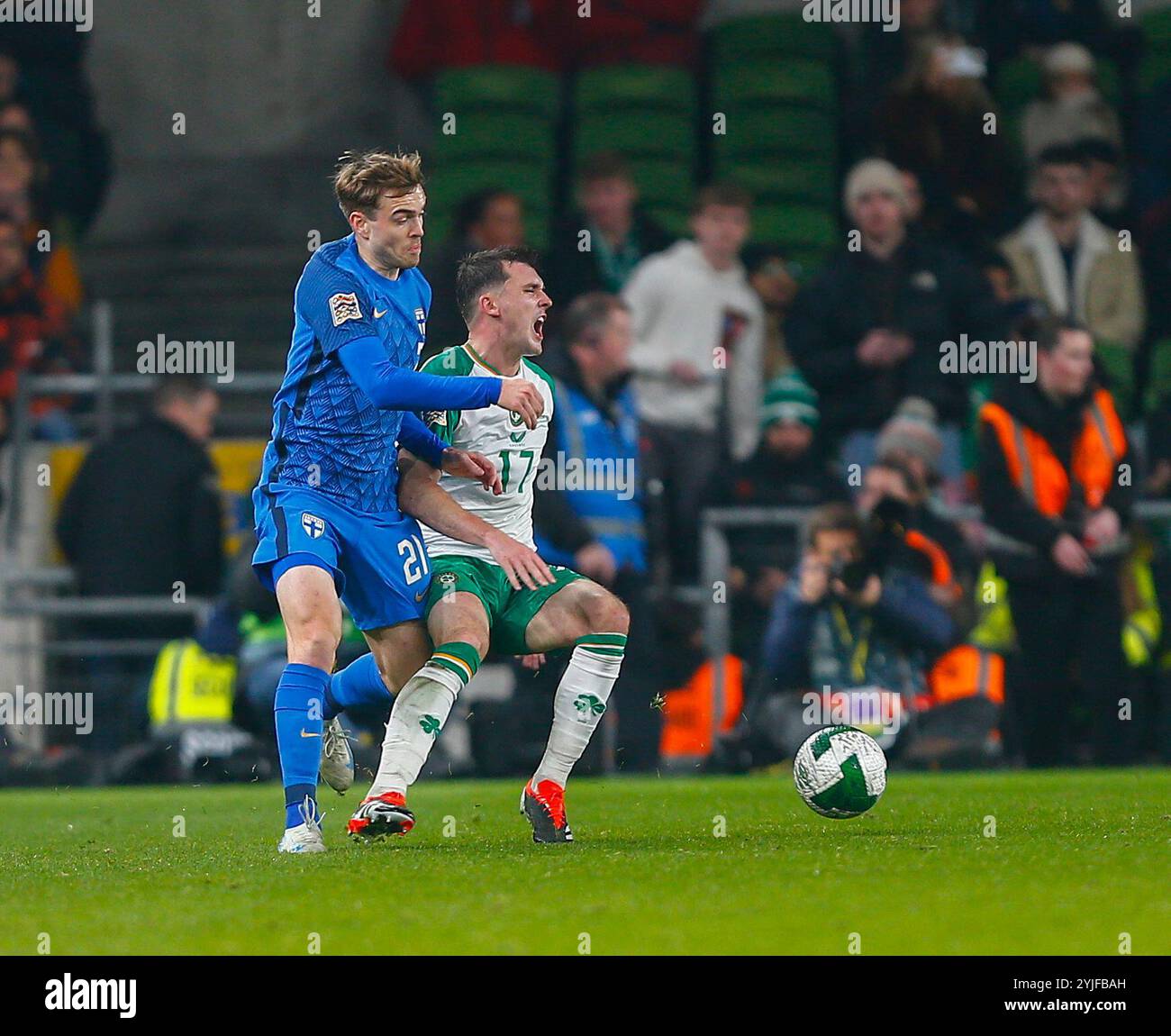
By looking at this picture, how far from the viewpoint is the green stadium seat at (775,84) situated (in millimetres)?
13109

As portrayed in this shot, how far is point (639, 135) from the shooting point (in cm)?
1299

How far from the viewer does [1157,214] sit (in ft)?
41.0

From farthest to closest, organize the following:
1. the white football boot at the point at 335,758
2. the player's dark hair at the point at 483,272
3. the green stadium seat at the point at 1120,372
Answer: the green stadium seat at the point at 1120,372
the white football boot at the point at 335,758
the player's dark hair at the point at 483,272

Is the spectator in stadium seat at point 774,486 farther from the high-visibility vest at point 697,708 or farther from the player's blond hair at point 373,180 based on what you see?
the player's blond hair at point 373,180

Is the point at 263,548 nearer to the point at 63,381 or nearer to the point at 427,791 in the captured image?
the point at 427,791

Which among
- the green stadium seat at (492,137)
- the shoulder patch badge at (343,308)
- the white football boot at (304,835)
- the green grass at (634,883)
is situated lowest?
the green grass at (634,883)

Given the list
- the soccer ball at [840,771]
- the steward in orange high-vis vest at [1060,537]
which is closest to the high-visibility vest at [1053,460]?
the steward in orange high-vis vest at [1060,537]

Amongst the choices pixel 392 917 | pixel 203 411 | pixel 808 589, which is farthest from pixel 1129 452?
pixel 392 917

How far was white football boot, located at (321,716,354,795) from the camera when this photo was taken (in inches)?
278

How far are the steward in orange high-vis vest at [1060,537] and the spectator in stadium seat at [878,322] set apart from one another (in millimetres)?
748

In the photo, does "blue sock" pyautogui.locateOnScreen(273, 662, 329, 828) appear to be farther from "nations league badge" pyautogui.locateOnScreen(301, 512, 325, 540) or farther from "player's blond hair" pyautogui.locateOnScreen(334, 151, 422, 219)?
"player's blond hair" pyautogui.locateOnScreen(334, 151, 422, 219)

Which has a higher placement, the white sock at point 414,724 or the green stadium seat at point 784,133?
the green stadium seat at point 784,133

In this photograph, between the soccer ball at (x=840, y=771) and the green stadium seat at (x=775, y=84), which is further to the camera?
the green stadium seat at (x=775, y=84)
